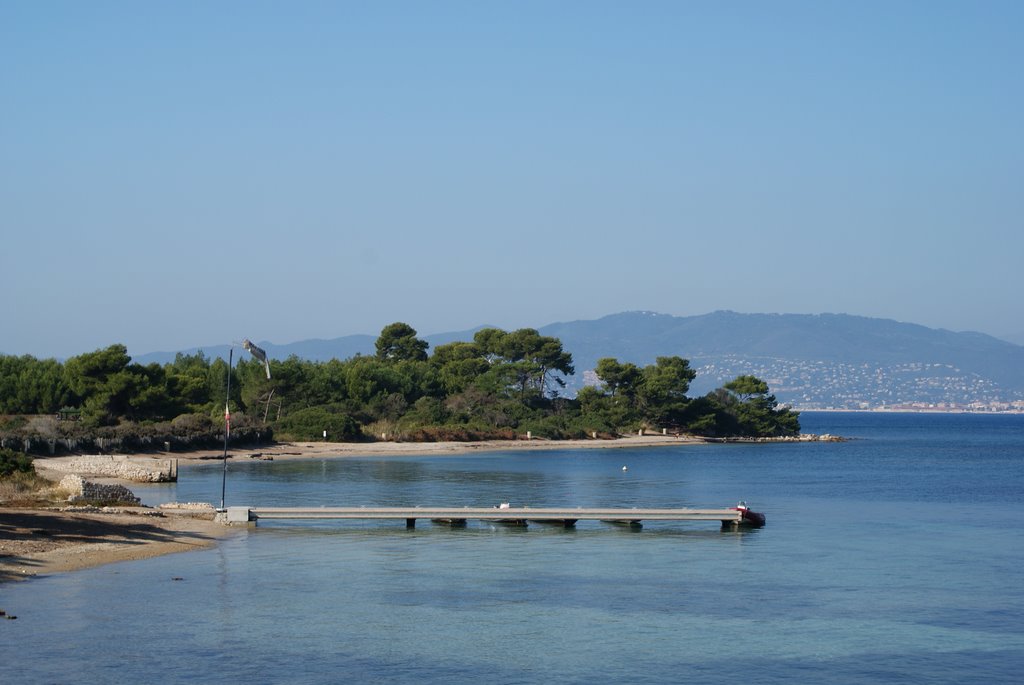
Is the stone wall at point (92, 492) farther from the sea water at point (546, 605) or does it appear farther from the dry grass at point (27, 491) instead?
the sea water at point (546, 605)

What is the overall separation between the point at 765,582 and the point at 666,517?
35.8 feet

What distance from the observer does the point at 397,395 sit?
11112 cm

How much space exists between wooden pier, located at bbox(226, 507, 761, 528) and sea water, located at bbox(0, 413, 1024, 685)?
0.47 metres

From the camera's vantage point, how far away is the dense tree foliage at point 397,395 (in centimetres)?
7962

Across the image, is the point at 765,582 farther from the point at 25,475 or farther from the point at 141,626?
the point at 25,475

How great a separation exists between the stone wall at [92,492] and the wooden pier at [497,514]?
191 inches

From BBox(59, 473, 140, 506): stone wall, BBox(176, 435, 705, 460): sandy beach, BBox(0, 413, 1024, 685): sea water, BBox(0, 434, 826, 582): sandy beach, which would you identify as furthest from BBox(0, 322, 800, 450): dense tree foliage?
BBox(0, 413, 1024, 685): sea water

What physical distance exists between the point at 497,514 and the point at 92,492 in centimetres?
1325

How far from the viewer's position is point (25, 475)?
40156 millimetres

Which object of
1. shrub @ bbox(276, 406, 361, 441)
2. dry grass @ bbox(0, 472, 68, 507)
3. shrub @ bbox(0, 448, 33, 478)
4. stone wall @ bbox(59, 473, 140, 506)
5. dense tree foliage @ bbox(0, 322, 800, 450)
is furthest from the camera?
shrub @ bbox(276, 406, 361, 441)

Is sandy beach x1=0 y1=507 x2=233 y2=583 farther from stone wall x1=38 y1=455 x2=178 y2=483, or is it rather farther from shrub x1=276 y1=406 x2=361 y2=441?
shrub x1=276 y1=406 x2=361 y2=441

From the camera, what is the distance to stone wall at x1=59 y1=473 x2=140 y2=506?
1548 inches

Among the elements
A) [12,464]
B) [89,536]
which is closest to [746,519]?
[89,536]

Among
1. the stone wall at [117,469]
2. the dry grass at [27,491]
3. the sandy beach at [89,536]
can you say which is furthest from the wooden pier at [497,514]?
the stone wall at [117,469]
